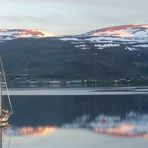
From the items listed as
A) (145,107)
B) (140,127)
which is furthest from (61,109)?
(140,127)

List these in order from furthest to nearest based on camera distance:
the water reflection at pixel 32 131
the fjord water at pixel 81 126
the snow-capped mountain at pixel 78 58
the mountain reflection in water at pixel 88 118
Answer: the snow-capped mountain at pixel 78 58 → the mountain reflection in water at pixel 88 118 → the water reflection at pixel 32 131 → the fjord water at pixel 81 126

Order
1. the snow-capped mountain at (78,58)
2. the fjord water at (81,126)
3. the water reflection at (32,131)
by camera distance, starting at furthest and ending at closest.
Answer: the snow-capped mountain at (78,58) → the water reflection at (32,131) → the fjord water at (81,126)

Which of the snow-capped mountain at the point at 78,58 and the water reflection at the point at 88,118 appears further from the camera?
the snow-capped mountain at the point at 78,58

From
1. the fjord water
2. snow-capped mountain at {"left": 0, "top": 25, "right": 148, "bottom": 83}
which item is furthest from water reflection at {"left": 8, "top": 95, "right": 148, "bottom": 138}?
snow-capped mountain at {"left": 0, "top": 25, "right": 148, "bottom": 83}

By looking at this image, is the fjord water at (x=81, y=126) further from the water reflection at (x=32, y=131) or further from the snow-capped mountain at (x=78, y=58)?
the snow-capped mountain at (x=78, y=58)

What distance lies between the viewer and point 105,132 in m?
35.5

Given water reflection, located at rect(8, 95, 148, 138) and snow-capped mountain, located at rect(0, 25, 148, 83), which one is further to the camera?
snow-capped mountain, located at rect(0, 25, 148, 83)

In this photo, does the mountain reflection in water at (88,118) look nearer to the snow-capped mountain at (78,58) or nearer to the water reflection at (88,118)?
the water reflection at (88,118)

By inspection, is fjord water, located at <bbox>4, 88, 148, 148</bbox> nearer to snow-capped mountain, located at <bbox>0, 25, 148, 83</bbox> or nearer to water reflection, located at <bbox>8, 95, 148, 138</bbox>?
water reflection, located at <bbox>8, 95, 148, 138</bbox>

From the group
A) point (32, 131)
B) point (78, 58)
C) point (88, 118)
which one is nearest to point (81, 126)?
point (32, 131)

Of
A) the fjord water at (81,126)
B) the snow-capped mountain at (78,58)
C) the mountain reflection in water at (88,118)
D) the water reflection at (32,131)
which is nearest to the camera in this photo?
the fjord water at (81,126)

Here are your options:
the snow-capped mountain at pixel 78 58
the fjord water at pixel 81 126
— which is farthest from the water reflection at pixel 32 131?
the snow-capped mountain at pixel 78 58

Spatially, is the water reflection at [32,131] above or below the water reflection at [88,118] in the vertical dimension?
above

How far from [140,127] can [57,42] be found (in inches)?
5434
